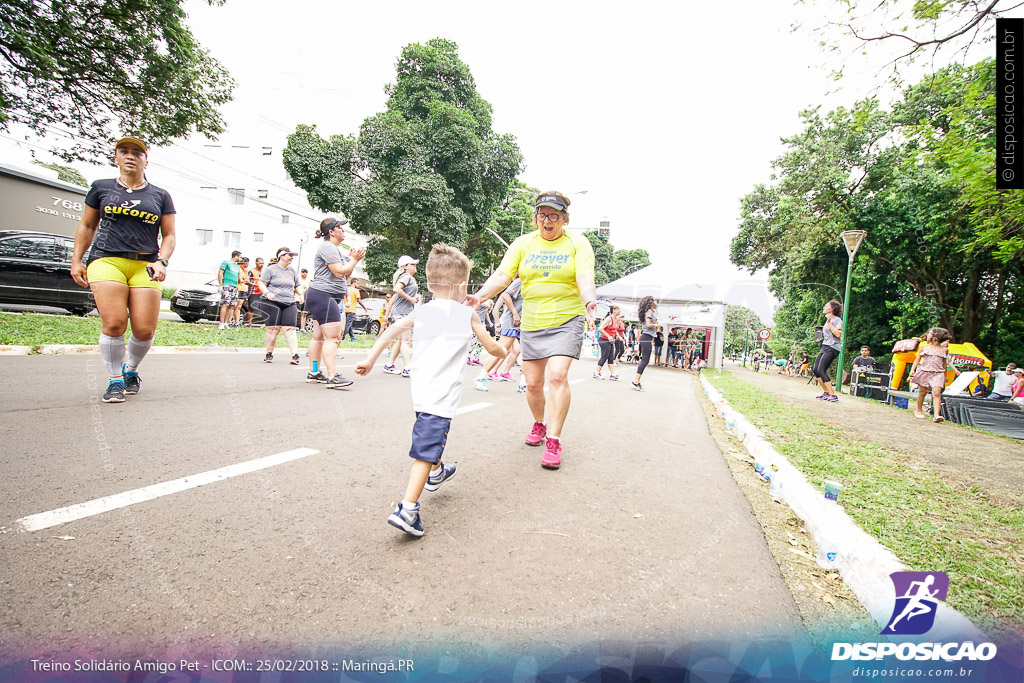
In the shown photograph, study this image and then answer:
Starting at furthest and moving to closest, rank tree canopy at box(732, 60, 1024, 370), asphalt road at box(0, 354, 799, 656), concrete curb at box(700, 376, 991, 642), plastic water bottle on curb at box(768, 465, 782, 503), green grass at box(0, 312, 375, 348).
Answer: tree canopy at box(732, 60, 1024, 370)
green grass at box(0, 312, 375, 348)
plastic water bottle on curb at box(768, 465, 782, 503)
concrete curb at box(700, 376, 991, 642)
asphalt road at box(0, 354, 799, 656)

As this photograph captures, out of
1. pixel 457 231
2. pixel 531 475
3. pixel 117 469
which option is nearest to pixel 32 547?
pixel 117 469

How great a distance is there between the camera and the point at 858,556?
2127 mm

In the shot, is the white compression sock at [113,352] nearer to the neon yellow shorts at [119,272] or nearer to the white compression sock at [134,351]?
the white compression sock at [134,351]

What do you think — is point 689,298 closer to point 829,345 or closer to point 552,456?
point 829,345

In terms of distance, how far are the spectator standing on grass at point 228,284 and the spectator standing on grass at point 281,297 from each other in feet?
16.4

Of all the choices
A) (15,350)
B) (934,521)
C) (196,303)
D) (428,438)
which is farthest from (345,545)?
(196,303)

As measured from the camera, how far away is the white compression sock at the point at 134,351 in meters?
4.44

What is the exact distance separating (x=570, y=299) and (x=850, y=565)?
2312 mm

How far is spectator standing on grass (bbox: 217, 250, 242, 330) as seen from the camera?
490 inches

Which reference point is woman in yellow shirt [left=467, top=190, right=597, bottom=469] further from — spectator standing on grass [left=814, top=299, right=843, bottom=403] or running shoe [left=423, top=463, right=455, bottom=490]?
spectator standing on grass [left=814, top=299, right=843, bottom=403]

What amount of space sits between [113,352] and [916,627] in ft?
18.2

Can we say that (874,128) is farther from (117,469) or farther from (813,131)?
(117,469)

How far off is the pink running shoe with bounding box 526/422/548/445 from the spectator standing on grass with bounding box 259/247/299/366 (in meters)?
5.33

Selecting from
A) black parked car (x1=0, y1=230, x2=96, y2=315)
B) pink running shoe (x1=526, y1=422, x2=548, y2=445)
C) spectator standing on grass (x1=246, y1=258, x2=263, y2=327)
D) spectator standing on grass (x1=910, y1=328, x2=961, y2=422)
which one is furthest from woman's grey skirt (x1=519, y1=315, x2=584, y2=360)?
spectator standing on grass (x1=246, y1=258, x2=263, y2=327)
